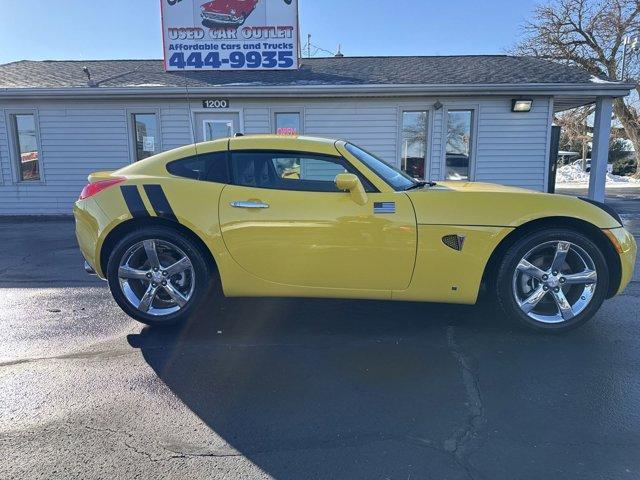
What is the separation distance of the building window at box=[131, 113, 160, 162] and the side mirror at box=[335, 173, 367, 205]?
8.38 meters

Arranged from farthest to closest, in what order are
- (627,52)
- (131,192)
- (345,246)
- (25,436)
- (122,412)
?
(627,52) < (131,192) < (345,246) < (122,412) < (25,436)

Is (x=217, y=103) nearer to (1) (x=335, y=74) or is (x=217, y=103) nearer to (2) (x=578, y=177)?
(1) (x=335, y=74)

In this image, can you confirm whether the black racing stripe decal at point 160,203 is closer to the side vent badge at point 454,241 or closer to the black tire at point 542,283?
the side vent badge at point 454,241

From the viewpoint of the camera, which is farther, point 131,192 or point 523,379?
point 131,192

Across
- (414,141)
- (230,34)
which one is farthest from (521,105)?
(230,34)

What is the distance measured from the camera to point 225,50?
1083cm

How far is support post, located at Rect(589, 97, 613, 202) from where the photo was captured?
9.75 metres

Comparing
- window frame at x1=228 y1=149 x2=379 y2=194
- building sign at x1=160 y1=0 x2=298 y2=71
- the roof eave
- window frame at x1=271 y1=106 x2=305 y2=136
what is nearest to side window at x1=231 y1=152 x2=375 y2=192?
window frame at x1=228 y1=149 x2=379 y2=194

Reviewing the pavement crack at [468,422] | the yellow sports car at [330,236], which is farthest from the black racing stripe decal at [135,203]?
the pavement crack at [468,422]

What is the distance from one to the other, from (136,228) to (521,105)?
29.2 ft

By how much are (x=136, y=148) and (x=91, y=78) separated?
7.05 ft

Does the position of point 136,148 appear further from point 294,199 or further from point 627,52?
point 627,52

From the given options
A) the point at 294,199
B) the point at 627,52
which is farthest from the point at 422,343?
the point at 627,52

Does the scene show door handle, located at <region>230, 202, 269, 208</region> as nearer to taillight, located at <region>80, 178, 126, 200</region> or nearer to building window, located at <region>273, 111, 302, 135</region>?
taillight, located at <region>80, 178, 126, 200</region>
